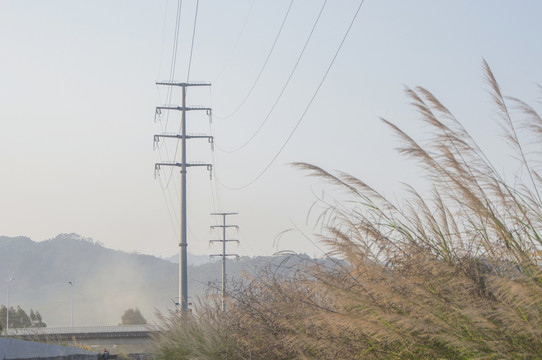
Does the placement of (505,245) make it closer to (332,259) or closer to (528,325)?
(528,325)

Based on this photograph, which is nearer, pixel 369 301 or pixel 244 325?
pixel 369 301

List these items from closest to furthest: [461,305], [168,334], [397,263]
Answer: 1. [461,305]
2. [397,263]
3. [168,334]

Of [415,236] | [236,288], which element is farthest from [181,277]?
[415,236]

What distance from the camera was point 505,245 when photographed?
4.59 m

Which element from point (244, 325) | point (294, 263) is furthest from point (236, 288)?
point (294, 263)

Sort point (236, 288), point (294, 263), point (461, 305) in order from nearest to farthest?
point (461, 305), point (294, 263), point (236, 288)

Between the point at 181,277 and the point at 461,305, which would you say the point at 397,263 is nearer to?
the point at 461,305

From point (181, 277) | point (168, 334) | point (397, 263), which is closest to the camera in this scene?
point (397, 263)

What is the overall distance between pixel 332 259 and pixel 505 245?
150 centimetres

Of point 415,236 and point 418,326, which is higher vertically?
point 415,236

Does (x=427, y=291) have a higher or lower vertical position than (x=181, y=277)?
lower

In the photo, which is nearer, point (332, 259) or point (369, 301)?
point (369, 301)

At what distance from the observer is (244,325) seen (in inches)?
318

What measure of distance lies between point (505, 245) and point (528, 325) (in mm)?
1002
